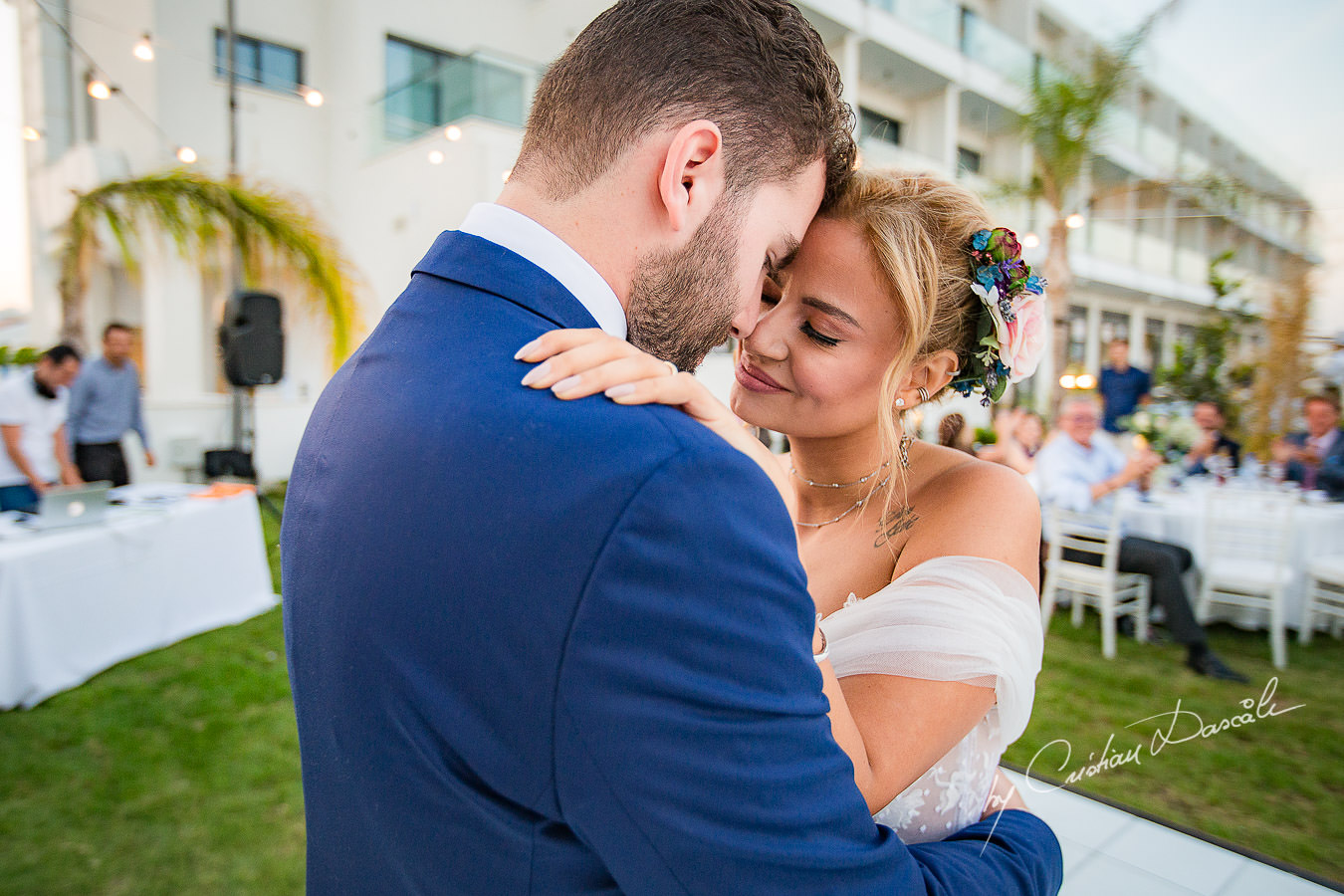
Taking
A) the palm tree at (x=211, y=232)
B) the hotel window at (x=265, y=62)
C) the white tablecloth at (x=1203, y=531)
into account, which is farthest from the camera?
the hotel window at (x=265, y=62)

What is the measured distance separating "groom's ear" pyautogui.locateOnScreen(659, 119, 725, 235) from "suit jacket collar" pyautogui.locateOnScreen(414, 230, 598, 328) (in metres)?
0.18

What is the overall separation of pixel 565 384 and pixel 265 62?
1250 cm

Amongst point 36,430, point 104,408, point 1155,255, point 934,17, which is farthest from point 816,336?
point 104,408

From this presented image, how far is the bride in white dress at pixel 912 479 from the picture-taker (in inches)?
52.0

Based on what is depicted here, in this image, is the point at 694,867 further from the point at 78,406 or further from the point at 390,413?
the point at 78,406

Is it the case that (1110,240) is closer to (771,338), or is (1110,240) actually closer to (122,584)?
(771,338)

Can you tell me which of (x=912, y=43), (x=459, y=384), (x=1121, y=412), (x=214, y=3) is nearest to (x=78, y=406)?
(x=214, y=3)

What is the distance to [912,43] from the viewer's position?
2586mm

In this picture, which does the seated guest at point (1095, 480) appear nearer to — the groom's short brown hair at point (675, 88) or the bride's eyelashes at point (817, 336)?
the bride's eyelashes at point (817, 336)

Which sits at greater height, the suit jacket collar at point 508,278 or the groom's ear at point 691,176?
the groom's ear at point 691,176

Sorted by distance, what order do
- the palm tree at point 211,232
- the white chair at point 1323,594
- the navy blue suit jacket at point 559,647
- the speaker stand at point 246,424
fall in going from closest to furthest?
the navy blue suit jacket at point 559,647 → the white chair at point 1323,594 → the palm tree at point 211,232 → the speaker stand at point 246,424

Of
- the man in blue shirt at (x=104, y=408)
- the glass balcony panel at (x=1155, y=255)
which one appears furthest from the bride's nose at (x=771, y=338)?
the man in blue shirt at (x=104, y=408)

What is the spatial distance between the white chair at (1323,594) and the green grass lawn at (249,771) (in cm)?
22

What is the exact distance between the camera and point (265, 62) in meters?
10.6
